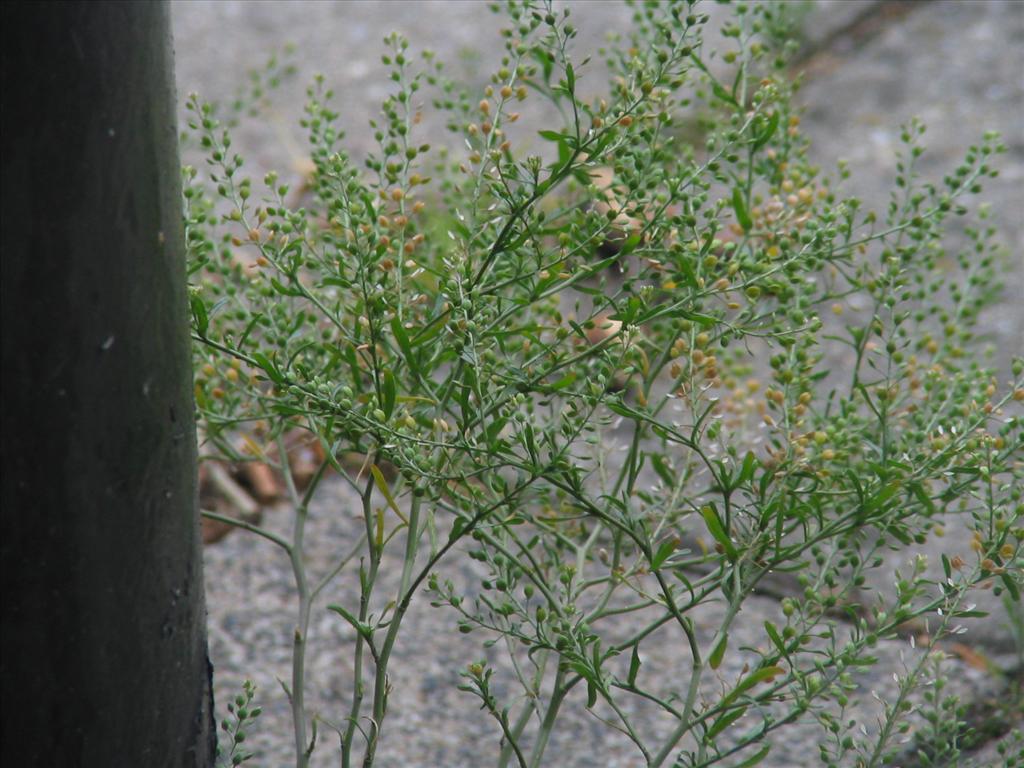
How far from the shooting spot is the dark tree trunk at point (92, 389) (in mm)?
910

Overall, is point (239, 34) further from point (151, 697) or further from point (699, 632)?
point (151, 697)

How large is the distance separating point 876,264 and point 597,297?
1.56 metres

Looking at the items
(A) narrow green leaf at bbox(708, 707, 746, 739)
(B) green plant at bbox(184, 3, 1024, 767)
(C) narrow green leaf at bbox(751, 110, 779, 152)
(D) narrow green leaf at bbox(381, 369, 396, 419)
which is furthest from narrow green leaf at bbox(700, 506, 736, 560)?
(C) narrow green leaf at bbox(751, 110, 779, 152)

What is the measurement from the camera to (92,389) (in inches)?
37.6

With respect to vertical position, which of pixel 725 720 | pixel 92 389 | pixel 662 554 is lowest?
pixel 725 720

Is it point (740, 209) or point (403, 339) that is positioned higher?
point (740, 209)

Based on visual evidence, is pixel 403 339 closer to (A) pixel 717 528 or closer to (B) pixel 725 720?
(A) pixel 717 528

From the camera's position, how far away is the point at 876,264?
2.53 m

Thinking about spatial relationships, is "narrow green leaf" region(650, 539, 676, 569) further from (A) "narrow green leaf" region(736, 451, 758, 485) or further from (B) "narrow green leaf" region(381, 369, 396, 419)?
(B) "narrow green leaf" region(381, 369, 396, 419)

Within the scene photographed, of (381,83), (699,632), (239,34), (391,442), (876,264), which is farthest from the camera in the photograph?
(239,34)

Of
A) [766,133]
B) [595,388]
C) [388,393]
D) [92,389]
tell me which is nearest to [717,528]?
[595,388]

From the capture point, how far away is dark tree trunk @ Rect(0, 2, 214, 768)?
910mm

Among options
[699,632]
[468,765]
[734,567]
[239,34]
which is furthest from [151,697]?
[239,34]

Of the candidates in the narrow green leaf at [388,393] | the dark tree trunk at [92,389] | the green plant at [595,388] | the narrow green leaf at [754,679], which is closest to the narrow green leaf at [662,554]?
the green plant at [595,388]
